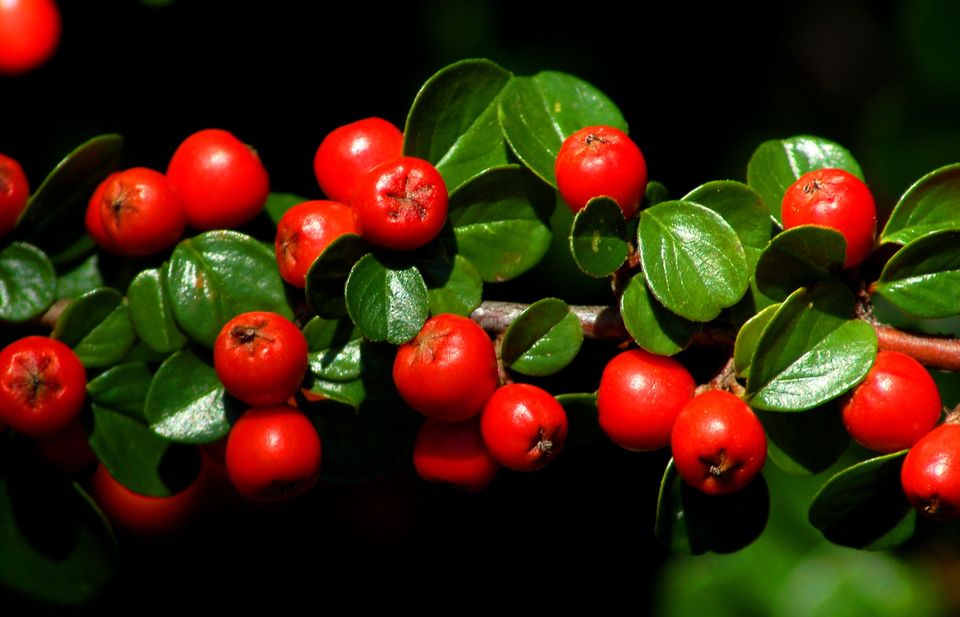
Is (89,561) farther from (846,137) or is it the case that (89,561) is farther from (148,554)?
(846,137)

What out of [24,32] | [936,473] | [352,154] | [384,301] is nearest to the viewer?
[936,473]

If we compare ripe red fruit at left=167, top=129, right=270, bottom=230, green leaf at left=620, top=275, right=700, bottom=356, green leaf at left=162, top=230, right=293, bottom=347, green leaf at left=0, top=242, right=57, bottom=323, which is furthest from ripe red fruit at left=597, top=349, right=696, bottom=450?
green leaf at left=0, top=242, right=57, bottom=323

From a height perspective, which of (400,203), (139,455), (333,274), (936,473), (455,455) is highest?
(400,203)

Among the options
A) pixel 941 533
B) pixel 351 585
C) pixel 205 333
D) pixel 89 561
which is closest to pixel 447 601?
pixel 351 585

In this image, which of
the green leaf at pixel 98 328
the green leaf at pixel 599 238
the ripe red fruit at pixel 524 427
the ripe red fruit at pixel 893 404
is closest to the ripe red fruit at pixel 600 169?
the green leaf at pixel 599 238

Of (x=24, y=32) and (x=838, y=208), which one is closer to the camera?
(x=838, y=208)

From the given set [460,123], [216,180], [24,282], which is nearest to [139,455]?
[24,282]

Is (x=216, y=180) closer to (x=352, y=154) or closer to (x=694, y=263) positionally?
(x=352, y=154)
